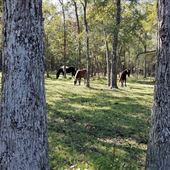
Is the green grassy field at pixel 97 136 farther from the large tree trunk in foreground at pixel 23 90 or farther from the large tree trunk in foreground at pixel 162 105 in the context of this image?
the large tree trunk in foreground at pixel 23 90

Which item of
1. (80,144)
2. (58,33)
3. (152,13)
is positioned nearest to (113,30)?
(152,13)

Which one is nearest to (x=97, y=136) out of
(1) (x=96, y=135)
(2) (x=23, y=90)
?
(1) (x=96, y=135)

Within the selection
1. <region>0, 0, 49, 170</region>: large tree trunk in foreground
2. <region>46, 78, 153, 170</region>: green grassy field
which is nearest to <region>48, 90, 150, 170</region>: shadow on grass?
<region>46, 78, 153, 170</region>: green grassy field

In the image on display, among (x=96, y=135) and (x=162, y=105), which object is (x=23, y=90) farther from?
(x=96, y=135)

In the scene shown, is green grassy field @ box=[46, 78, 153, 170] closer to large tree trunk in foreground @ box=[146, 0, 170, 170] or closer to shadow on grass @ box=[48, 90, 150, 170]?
shadow on grass @ box=[48, 90, 150, 170]

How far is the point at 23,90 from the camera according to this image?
5715 mm

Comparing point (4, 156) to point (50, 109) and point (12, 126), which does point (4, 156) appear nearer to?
point (12, 126)

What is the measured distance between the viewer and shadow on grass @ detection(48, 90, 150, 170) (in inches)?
406

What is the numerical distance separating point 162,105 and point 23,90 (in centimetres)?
266

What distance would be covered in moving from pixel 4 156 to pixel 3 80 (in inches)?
43.1

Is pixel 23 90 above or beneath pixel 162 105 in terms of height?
above

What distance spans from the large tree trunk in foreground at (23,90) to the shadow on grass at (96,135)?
3720mm

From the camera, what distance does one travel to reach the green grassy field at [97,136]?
33.7ft

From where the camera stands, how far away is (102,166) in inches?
385
